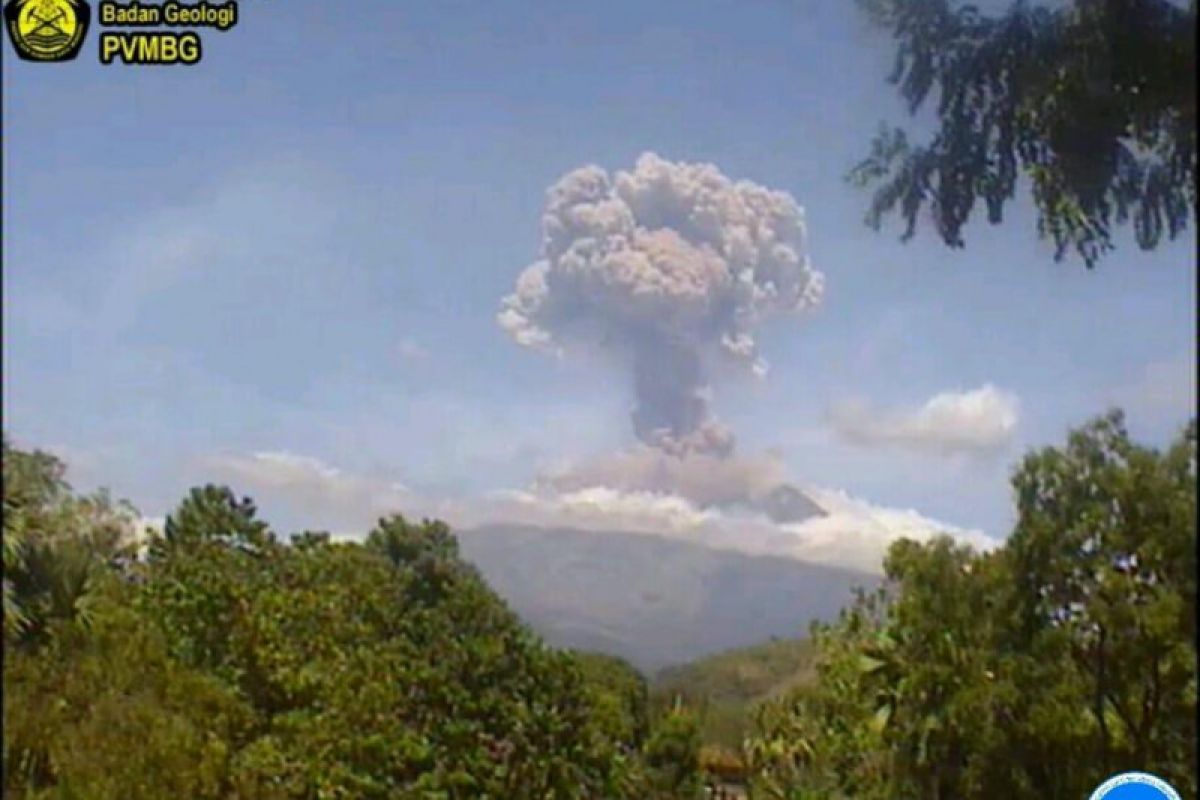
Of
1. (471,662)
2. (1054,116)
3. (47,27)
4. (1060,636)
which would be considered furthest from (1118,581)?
(47,27)

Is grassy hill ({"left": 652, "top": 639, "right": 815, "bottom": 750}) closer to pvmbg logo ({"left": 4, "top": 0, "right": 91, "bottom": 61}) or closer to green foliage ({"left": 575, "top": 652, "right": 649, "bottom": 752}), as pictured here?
green foliage ({"left": 575, "top": 652, "right": 649, "bottom": 752})

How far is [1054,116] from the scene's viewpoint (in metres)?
5.24

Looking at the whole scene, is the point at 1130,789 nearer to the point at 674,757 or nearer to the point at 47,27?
the point at 47,27

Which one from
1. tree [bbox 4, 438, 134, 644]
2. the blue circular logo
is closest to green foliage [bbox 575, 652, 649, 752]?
tree [bbox 4, 438, 134, 644]

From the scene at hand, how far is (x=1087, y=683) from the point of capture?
6109 millimetres

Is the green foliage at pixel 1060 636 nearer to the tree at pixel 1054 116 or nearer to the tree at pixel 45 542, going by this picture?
the tree at pixel 1054 116

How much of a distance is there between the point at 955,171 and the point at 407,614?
14.3 feet

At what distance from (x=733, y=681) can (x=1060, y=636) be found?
187 inches

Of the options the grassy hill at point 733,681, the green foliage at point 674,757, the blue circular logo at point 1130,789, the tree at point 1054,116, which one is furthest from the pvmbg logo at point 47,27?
the green foliage at point 674,757

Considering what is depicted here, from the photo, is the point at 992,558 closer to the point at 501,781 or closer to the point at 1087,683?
the point at 1087,683

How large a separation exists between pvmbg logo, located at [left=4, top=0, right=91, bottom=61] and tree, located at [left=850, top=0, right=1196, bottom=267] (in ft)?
9.74

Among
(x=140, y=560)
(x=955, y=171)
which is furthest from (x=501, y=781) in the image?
(x=955, y=171)

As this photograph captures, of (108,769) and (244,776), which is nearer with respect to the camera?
(108,769)

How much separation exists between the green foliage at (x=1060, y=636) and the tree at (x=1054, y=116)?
3.01 ft
